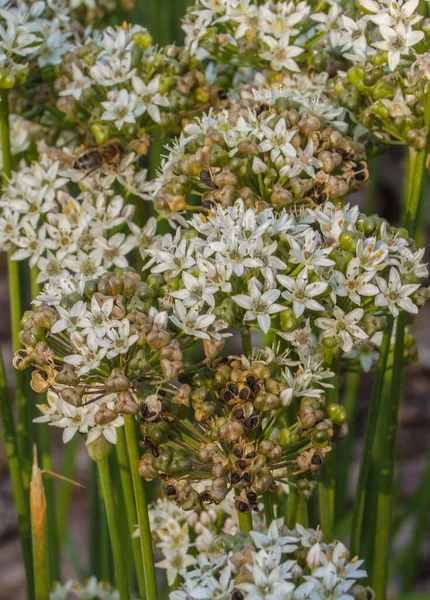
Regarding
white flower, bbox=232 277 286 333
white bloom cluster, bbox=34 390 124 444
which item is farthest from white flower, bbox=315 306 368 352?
white bloom cluster, bbox=34 390 124 444

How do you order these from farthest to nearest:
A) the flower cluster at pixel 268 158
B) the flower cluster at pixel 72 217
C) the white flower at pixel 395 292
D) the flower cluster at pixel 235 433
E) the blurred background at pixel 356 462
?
the blurred background at pixel 356 462 → the flower cluster at pixel 72 217 → the flower cluster at pixel 268 158 → the white flower at pixel 395 292 → the flower cluster at pixel 235 433

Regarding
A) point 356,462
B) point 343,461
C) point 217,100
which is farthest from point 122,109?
point 356,462

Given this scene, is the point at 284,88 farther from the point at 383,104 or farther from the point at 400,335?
the point at 400,335

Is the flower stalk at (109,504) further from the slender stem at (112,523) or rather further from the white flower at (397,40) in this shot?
the white flower at (397,40)

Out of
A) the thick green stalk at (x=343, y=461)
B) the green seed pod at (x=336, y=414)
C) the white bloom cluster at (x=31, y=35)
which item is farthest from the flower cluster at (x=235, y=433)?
the thick green stalk at (x=343, y=461)

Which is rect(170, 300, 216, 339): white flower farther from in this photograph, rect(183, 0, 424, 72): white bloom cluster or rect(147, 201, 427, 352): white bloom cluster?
rect(183, 0, 424, 72): white bloom cluster
